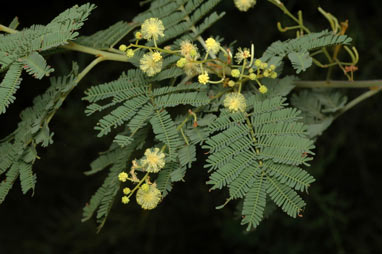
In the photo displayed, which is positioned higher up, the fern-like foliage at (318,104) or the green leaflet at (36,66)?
the green leaflet at (36,66)

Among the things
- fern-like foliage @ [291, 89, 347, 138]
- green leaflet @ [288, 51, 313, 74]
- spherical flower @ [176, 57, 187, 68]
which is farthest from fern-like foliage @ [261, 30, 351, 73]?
fern-like foliage @ [291, 89, 347, 138]

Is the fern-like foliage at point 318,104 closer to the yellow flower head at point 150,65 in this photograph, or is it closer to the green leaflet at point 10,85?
the yellow flower head at point 150,65

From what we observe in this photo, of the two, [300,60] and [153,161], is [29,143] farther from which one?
[300,60]

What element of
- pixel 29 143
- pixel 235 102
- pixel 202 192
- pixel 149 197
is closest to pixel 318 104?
pixel 235 102

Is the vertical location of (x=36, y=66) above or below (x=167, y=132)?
above

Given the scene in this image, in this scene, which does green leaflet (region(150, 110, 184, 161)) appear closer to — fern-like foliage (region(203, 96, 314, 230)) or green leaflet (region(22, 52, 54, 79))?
fern-like foliage (region(203, 96, 314, 230))

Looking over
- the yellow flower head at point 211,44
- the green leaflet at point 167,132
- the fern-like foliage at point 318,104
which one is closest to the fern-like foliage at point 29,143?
the green leaflet at point 167,132
